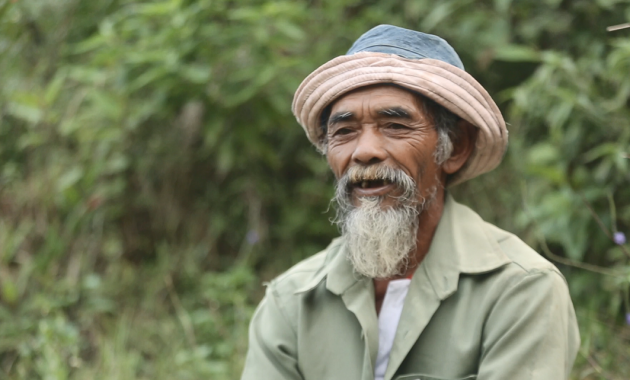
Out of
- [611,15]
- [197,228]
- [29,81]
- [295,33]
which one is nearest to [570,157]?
[611,15]

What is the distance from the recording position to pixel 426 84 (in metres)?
2.32

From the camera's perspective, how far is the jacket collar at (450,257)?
2.32 meters

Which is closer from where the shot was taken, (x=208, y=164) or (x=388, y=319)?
(x=388, y=319)

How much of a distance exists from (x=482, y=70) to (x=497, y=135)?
2122mm

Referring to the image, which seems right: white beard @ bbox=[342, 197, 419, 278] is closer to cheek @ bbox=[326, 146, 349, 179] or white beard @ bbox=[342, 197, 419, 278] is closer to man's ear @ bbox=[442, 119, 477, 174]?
cheek @ bbox=[326, 146, 349, 179]

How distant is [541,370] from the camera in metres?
2.04

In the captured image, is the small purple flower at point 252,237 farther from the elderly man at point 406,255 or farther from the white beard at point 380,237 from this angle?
the white beard at point 380,237

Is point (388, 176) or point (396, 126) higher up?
point (396, 126)

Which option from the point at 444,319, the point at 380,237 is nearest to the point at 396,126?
the point at 380,237

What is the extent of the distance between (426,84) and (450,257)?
60 centimetres

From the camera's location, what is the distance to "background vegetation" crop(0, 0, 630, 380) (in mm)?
3598

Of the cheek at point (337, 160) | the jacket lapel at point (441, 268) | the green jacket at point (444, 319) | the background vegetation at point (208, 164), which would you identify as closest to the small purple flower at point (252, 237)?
the background vegetation at point (208, 164)

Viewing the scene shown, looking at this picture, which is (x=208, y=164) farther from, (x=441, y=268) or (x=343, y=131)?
(x=441, y=268)

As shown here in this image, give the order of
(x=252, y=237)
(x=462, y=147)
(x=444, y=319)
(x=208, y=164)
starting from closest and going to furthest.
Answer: (x=444, y=319) → (x=462, y=147) → (x=252, y=237) → (x=208, y=164)
